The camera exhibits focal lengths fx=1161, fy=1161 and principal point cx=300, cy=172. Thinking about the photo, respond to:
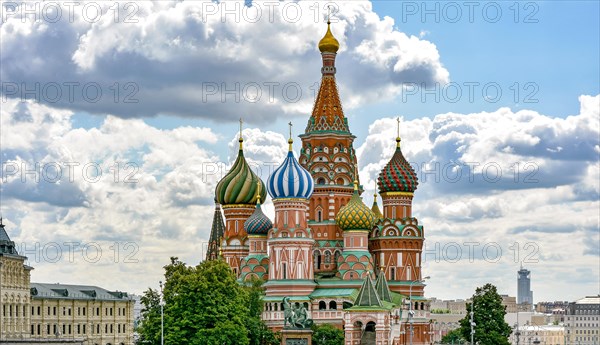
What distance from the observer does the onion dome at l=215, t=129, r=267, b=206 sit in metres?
112

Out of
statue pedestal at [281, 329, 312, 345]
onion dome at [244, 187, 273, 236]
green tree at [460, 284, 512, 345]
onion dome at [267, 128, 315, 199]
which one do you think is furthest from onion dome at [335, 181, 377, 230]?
green tree at [460, 284, 512, 345]

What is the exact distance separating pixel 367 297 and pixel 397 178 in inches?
666

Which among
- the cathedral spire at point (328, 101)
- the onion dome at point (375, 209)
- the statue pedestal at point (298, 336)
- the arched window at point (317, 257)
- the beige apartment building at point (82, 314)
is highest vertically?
the cathedral spire at point (328, 101)

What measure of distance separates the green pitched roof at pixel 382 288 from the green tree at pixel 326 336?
535 cm

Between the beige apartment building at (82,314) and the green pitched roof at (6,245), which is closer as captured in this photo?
the green pitched roof at (6,245)

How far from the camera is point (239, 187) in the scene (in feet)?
367

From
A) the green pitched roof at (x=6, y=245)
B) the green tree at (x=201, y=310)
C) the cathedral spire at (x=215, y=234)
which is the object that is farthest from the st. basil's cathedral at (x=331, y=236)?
the green pitched roof at (x=6, y=245)

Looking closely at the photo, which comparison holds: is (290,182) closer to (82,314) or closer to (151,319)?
(151,319)

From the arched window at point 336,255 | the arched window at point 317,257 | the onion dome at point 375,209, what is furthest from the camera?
the onion dome at point 375,209

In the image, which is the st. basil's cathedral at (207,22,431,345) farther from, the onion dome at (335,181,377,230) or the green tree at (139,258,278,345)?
the green tree at (139,258,278,345)

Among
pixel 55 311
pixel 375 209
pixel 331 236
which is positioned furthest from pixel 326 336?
pixel 55 311

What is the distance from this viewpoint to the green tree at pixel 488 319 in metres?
106

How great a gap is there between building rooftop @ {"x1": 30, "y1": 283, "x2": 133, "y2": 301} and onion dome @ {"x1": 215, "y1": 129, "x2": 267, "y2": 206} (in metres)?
14.7

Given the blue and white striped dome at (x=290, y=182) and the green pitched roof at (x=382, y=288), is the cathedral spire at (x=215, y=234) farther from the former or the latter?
the green pitched roof at (x=382, y=288)
